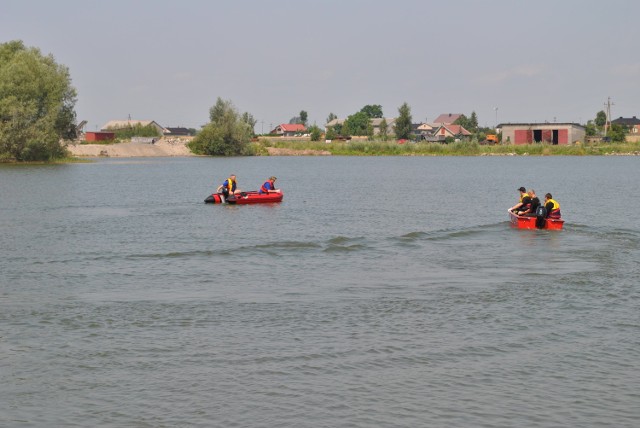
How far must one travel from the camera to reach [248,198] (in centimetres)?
4644

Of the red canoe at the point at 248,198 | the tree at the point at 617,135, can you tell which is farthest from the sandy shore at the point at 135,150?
the red canoe at the point at 248,198

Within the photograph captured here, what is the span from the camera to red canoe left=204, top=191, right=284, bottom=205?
4603cm

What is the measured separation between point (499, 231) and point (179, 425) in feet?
82.5

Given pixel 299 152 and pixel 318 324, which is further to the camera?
pixel 299 152

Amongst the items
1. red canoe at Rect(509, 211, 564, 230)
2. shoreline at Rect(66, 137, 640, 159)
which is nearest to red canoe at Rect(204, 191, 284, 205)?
red canoe at Rect(509, 211, 564, 230)

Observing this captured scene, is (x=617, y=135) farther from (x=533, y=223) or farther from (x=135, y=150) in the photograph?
(x=533, y=223)

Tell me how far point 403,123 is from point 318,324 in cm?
16646

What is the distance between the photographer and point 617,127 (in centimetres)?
16925

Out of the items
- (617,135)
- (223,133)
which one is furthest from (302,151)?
(617,135)

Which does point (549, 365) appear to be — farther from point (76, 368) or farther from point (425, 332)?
point (76, 368)

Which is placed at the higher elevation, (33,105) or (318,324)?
(33,105)

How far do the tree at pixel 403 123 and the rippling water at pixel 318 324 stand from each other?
14299 cm

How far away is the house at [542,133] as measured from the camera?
16325 centimetres

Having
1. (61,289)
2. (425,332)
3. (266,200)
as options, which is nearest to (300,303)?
(425,332)
